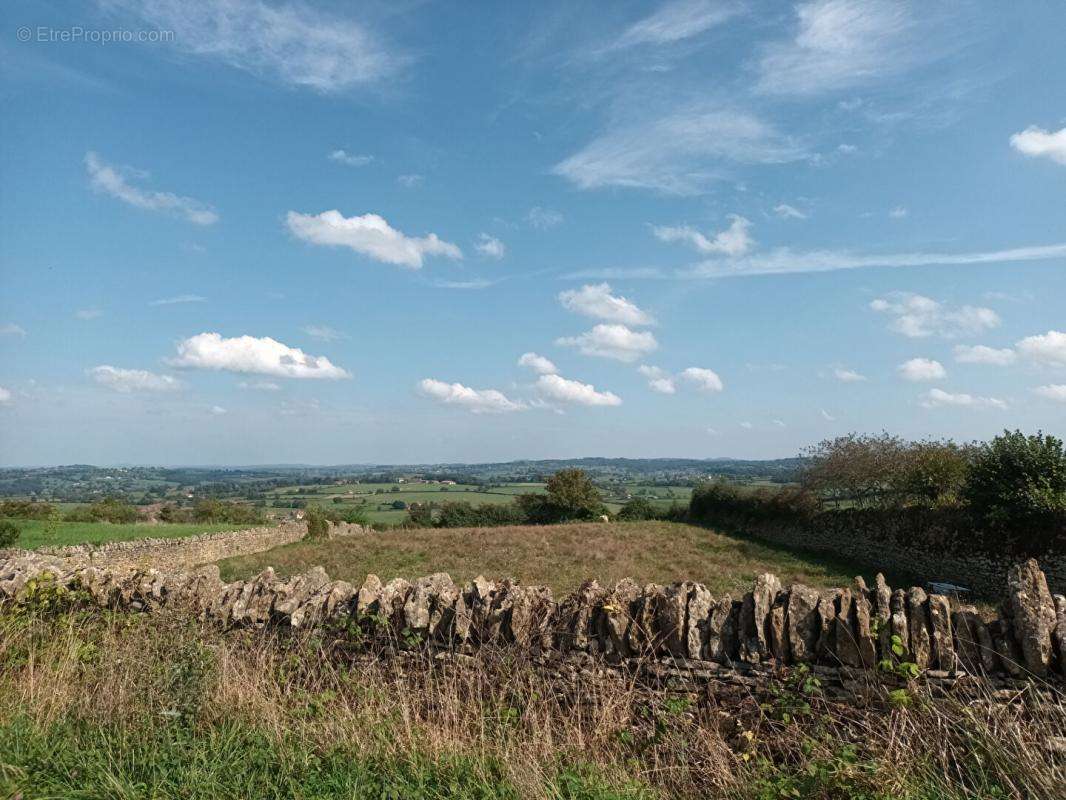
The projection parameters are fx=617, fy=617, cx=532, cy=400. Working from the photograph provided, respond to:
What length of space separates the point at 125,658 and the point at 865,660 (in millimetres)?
6485

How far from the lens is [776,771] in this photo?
4527mm

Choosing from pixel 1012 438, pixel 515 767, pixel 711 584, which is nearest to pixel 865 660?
pixel 515 767

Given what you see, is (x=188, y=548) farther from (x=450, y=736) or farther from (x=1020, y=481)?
(x=1020, y=481)

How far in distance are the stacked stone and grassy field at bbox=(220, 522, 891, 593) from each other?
1335 cm

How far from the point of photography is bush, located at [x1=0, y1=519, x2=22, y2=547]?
28.5 m

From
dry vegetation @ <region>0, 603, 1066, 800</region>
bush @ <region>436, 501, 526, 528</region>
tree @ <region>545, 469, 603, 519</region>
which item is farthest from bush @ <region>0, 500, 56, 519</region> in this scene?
dry vegetation @ <region>0, 603, 1066, 800</region>

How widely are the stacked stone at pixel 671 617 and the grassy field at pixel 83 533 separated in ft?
98.9

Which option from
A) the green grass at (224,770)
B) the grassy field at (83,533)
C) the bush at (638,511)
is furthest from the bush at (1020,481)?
the grassy field at (83,533)

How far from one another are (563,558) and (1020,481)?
18.0m

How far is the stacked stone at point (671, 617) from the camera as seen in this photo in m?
4.75

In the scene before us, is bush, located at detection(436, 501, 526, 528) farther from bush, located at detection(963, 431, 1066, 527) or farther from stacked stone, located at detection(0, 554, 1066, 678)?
stacked stone, located at detection(0, 554, 1066, 678)

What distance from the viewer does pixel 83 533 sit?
35438 millimetres

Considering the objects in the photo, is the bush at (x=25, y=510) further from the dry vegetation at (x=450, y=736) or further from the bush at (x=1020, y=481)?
the bush at (x=1020, y=481)

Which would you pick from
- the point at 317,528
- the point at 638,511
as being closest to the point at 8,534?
the point at 317,528
